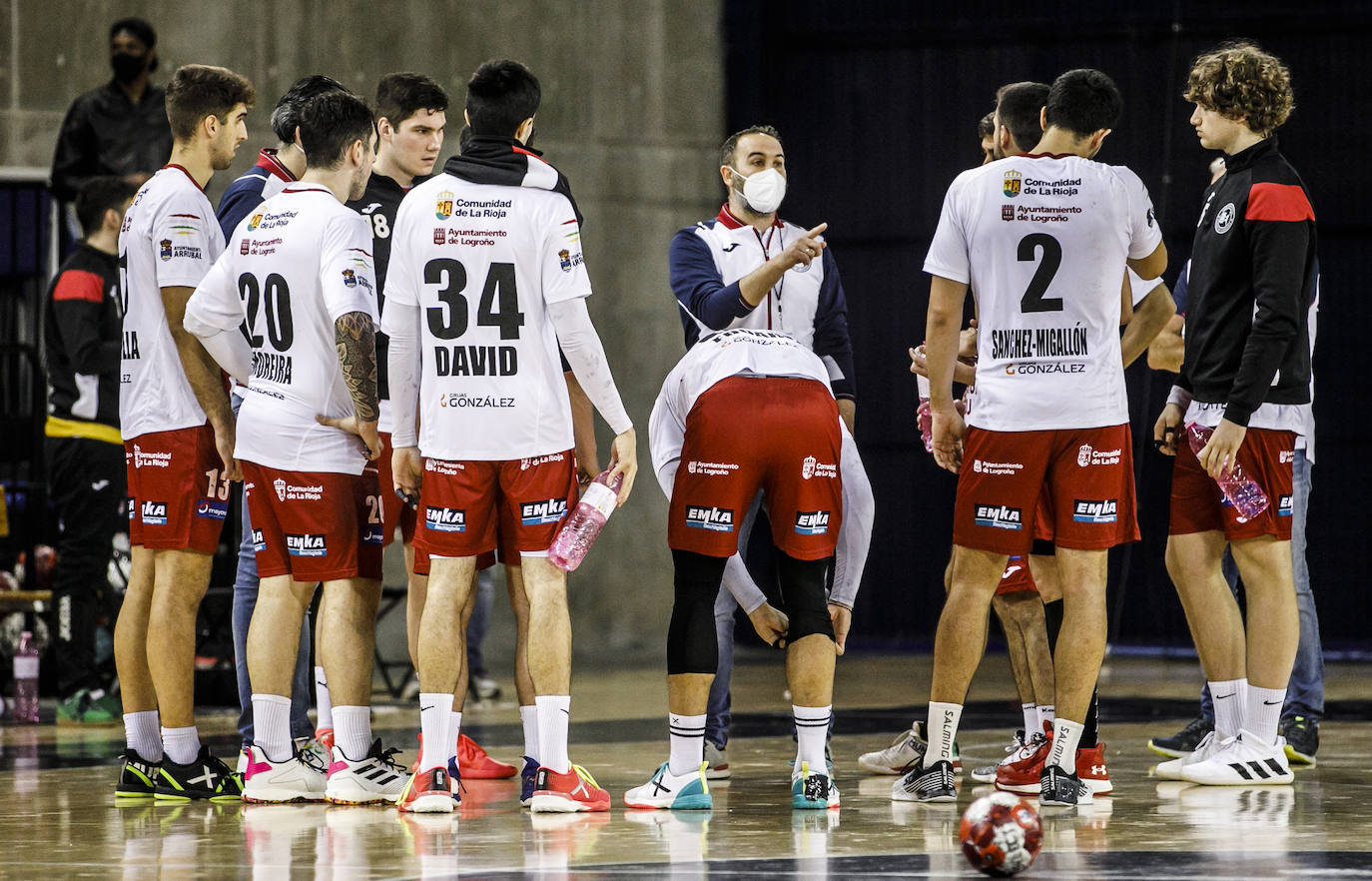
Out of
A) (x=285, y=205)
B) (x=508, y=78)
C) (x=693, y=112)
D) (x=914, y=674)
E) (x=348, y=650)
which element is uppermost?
(x=693, y=112)

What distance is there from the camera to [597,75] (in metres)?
10.9

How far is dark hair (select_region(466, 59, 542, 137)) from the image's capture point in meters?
4.69

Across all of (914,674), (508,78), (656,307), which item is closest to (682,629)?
(508,78)

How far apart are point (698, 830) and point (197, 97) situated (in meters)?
2.70

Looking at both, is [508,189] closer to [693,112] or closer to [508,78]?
[508,78]

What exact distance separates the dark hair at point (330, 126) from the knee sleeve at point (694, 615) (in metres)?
1.56

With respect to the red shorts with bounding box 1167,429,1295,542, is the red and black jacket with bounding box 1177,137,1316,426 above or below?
above

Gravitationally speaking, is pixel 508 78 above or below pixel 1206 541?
above

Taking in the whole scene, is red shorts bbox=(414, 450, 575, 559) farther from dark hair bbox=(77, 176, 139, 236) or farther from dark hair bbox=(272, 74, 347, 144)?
dark hair bbox=(77, 176, 139, 236)

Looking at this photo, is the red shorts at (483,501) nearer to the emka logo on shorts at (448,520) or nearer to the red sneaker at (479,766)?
the emka logo on shorts at (448,520)

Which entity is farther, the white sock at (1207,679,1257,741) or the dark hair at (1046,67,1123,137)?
the white sock at (1207,679,1257,741)

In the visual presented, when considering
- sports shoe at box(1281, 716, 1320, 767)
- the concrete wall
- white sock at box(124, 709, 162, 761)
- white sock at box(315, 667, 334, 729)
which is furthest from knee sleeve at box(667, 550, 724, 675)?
the concrete wall

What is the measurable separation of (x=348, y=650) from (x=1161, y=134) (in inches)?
283

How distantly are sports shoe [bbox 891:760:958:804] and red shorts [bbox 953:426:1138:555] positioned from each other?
0.62 meters
